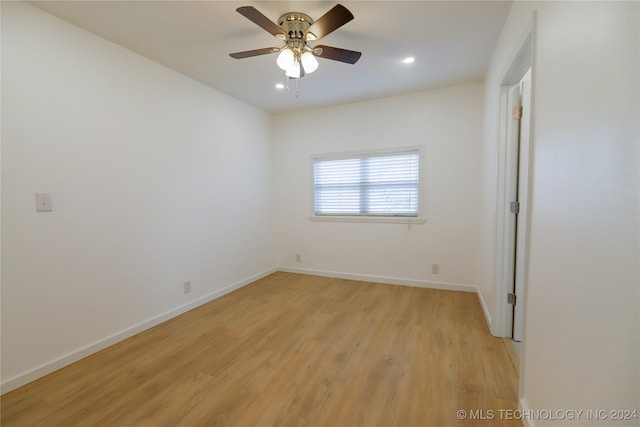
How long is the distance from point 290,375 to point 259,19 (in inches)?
94.0

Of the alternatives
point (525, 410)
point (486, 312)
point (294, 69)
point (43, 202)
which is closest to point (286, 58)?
point (294, 69)

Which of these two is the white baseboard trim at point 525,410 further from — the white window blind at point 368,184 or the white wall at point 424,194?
the white window blind at point 368,184

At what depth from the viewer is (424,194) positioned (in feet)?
11.7

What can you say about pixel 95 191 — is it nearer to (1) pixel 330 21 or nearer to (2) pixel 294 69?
(2) pixel 294 69

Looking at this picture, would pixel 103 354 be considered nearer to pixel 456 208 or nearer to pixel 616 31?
pixel 616 31

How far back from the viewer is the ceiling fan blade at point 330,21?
158 cm

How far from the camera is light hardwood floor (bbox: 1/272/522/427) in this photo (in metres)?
1.56

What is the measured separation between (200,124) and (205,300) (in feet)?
6.91

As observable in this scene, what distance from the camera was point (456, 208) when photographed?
3.44 metres

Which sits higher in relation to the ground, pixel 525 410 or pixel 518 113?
pixel 518 113

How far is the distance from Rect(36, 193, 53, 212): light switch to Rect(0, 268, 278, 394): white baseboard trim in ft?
3.66

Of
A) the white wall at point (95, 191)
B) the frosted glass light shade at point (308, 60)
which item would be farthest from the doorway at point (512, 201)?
the white wall at point (95, 191)

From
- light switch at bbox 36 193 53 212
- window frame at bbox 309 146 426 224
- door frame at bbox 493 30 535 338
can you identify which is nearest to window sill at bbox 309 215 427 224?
window frame at bbox 309 146 426 224

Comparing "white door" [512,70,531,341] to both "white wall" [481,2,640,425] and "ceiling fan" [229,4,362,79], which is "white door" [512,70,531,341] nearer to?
"white wall" [481,2,640,425]
